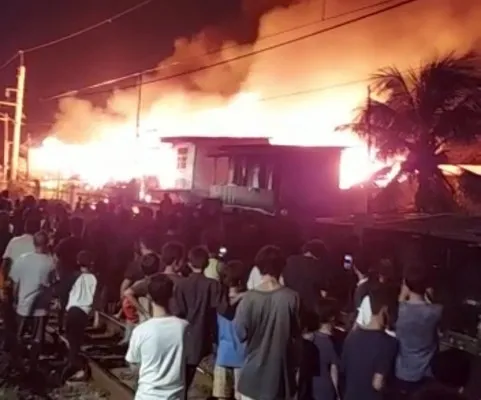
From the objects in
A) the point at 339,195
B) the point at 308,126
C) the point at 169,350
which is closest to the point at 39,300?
the point at 169,350

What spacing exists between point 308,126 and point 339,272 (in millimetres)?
→ 40243

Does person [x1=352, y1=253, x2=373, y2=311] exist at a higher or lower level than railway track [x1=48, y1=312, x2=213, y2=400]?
higher

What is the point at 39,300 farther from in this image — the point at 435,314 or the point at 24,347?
the point at 435,314

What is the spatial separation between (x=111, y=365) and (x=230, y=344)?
12.1 ft

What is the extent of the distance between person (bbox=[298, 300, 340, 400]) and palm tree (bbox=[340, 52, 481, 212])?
63.1 feet

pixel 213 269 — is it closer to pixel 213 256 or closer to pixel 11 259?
pixel 213 256

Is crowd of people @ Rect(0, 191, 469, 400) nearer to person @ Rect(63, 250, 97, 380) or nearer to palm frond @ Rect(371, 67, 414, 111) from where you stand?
person @ Rect(63, 250, 97, 380)

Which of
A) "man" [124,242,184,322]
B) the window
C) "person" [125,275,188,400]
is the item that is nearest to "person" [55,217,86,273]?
"man" [124,242,184,322]

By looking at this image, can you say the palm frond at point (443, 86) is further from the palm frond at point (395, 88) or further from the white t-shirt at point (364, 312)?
the white t-shirt at point (364, 312)

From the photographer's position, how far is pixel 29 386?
9797mm

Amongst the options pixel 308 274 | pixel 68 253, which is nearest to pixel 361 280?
pixel 308 274

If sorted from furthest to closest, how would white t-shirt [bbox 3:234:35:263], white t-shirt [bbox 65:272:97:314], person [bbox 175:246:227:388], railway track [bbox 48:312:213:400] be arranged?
white t-shirt [bbox 3:234:35:263], railway track [bbox 48:312:213:400], white t-shirt [bbox 65:272:97:314], person [bbox 175:246:227:388]

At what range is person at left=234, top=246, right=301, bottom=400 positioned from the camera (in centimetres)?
652

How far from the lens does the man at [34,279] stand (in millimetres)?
9711
